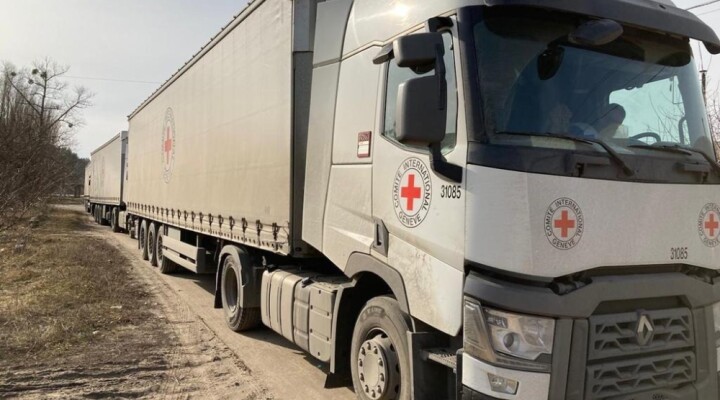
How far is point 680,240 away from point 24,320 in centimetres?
751

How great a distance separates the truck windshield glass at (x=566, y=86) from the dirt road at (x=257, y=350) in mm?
3168

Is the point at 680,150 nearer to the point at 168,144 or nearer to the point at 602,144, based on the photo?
the point at 602,144

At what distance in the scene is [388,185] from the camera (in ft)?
12.3

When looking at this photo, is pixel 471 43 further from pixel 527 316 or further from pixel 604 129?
pixel 527 316

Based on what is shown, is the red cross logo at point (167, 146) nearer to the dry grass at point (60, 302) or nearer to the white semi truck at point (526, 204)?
the dry grass at point (60, 302)

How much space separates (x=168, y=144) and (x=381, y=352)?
9.04 metres

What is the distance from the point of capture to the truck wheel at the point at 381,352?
11.5ft

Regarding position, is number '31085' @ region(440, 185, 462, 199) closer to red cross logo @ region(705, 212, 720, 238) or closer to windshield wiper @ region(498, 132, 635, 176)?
windshield wiper @ region(498, 132, 635, 176)

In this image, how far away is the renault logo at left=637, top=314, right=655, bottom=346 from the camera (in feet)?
9.39

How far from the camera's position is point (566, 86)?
3.07 metres

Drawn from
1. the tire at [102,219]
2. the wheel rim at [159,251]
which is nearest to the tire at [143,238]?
the wheel rim at [159,251]

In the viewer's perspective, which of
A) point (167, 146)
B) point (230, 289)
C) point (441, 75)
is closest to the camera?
point (441, 75)

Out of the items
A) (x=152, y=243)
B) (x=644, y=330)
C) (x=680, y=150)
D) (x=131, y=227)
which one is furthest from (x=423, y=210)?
(x=131, y=227)

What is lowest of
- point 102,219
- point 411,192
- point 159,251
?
point 102,219
